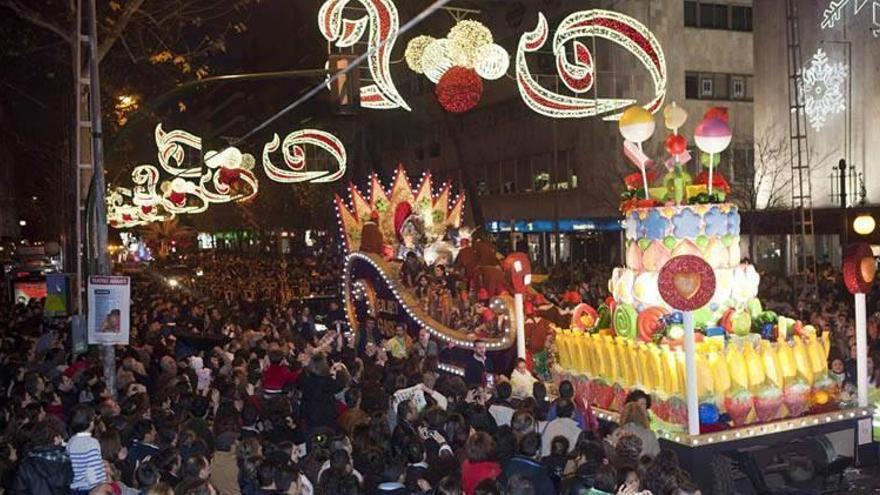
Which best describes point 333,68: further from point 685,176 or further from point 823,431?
point 823,431

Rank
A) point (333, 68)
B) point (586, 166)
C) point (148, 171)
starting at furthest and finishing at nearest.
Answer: point (586, 166)
point (148, 171)
point (333, 68)

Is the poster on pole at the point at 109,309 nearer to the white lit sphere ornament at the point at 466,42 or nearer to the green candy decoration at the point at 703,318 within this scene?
the green candy decoration at the point at 703,318

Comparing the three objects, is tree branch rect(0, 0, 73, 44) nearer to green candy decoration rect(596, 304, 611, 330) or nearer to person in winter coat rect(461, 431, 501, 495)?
green candy decoration rect(596, 304, 611, 330)

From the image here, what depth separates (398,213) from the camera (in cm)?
2197

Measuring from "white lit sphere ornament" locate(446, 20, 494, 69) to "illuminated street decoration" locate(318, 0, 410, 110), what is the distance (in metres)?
2.31

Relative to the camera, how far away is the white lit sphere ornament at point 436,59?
17.7 metres

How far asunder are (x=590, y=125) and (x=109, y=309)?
28.9m

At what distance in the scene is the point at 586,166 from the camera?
38781 millimetres

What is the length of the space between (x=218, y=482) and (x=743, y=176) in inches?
1184

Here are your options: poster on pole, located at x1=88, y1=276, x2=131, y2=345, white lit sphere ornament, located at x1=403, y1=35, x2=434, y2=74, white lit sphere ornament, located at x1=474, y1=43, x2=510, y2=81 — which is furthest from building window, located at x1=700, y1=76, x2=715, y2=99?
poster on pole, located at x1=88, y1=276, x2=131, y2=345

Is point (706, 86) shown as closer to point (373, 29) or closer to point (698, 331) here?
point (373, 29)

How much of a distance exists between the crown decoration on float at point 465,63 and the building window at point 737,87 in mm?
24510

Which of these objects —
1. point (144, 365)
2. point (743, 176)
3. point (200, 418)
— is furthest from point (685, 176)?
point (743, 176)

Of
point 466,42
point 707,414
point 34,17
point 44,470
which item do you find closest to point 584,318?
point 707,414
